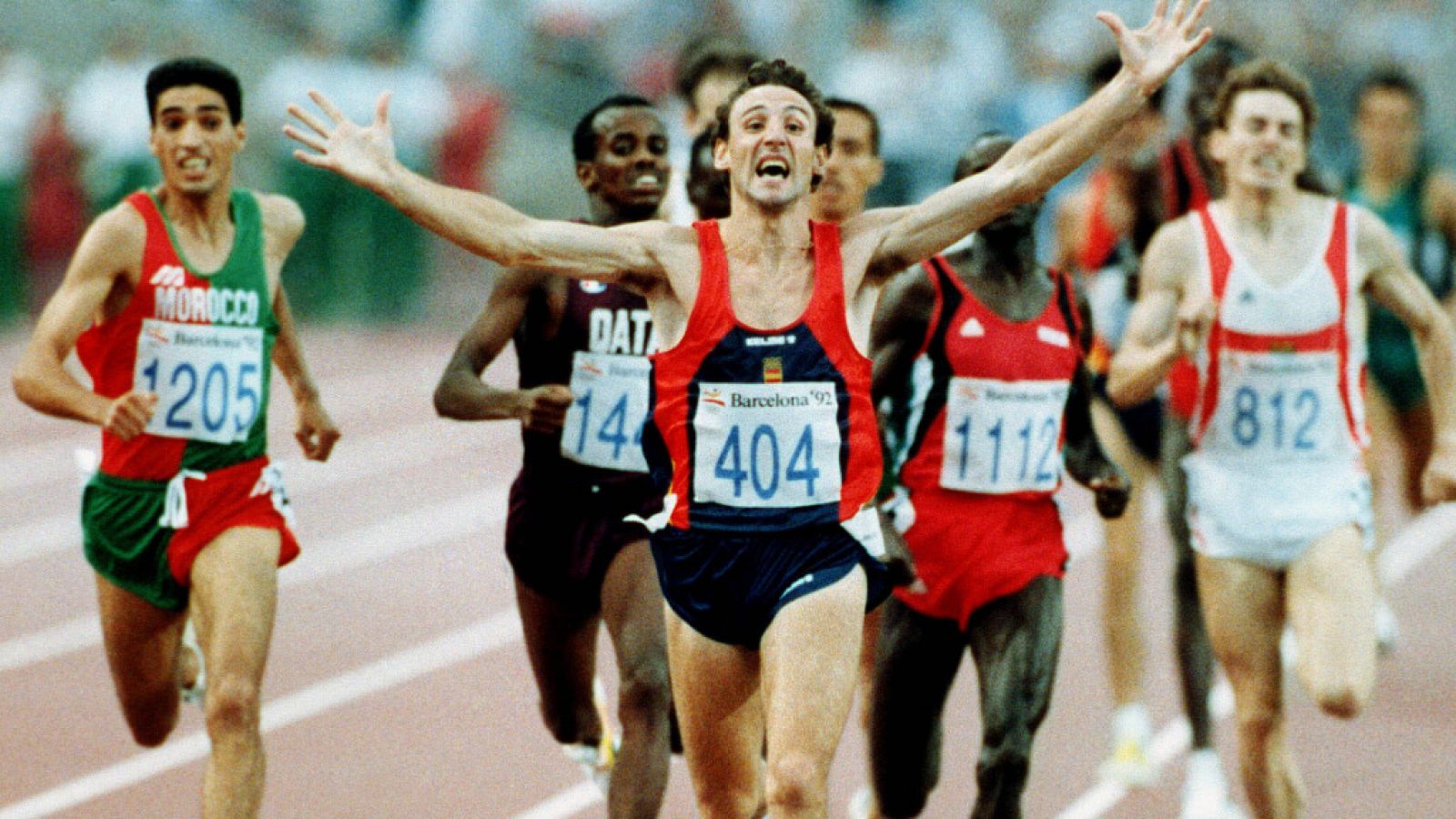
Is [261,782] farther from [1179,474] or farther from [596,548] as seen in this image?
[1179,474]

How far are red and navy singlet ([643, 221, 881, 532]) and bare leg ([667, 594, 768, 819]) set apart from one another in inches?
12.0

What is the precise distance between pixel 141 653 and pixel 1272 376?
353 cm

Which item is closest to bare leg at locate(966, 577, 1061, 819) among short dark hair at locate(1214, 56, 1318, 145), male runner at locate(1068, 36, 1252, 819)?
male runner at locate(1068, 36, 1252, 819)

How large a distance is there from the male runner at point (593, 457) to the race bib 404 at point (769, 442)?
3.47ft

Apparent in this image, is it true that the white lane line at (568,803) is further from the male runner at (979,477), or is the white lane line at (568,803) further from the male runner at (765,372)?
the male runner at (765,372)

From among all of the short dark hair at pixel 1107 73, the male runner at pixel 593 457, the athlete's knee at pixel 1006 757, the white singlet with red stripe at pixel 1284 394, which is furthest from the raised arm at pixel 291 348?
the short dark hair at pixel 1107 73

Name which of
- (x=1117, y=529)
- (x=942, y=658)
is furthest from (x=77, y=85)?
(x=942, y=658)

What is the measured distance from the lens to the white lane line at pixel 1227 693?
8609mm

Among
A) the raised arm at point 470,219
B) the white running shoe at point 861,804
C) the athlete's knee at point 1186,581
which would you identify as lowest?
the white running shoe at point 861,804

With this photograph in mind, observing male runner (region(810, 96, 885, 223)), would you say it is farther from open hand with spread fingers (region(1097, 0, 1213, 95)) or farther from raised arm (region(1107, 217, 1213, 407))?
open hand with spread fingers (region(1097, 0, 1213, 95))

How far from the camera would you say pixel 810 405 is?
5879 mm

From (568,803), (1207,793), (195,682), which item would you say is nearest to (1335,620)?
(1207,793)

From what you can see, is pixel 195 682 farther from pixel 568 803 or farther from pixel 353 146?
pixel 353 146

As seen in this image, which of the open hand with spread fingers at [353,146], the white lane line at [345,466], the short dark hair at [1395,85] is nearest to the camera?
the open hand with spread fingers at [353,146]
